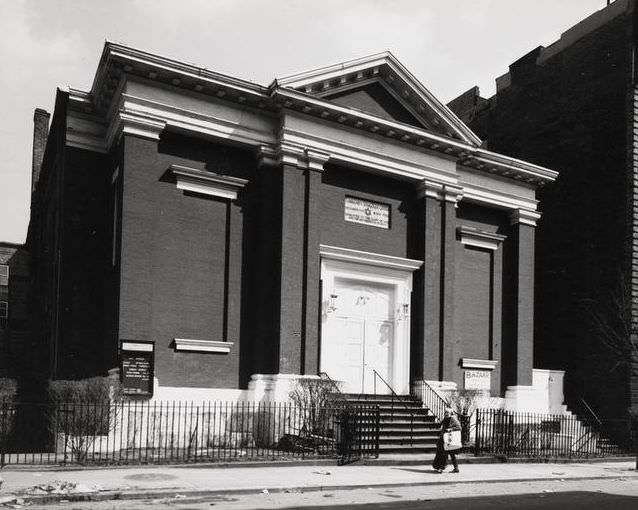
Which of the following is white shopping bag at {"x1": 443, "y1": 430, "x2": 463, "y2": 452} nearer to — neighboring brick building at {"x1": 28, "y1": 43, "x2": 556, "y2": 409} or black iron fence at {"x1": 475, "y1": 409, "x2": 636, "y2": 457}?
black iron fence at {"x1": 475, "y1": 409, "x2": 636, "y2": 457}

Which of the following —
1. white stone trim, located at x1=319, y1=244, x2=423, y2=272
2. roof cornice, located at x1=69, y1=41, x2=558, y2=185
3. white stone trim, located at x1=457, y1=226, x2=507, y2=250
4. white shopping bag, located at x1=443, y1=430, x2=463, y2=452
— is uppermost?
roof cornice, located at x1=69, y1=41, x2=558, y2=185

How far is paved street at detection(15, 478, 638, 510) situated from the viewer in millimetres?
11922

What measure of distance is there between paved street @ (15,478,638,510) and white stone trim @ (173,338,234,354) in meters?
8.19

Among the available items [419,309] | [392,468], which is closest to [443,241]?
[419,309]

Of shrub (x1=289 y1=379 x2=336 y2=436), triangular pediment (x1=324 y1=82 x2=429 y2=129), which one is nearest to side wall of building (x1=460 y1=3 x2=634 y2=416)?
triangular pediment (x1=324 y1=82 x2=429 y2=129)

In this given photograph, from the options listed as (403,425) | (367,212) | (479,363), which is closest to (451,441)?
(403,425)

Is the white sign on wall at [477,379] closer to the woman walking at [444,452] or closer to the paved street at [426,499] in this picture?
the woman walking at [444,452]

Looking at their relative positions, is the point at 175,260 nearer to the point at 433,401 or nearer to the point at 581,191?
the point at 433,401

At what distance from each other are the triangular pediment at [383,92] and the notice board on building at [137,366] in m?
8.49

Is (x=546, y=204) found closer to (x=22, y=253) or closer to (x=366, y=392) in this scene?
(x=366, y=392)

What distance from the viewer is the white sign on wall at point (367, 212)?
2464cm

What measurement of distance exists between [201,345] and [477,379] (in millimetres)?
10344

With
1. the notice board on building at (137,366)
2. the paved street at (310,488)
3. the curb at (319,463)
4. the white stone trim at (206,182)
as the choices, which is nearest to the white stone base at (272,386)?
the notice board on building at (137,366)

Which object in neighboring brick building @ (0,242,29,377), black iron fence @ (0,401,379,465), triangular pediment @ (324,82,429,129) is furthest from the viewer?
neighboring brick building @ (0,242,29,377)
